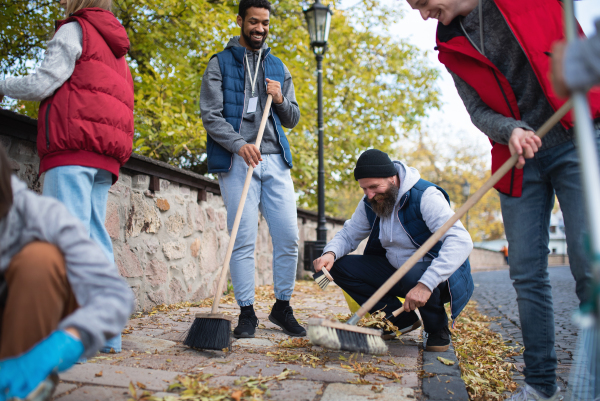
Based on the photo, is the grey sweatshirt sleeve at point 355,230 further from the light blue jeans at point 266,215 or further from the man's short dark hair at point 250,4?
the man's short dark hair at point 250,4

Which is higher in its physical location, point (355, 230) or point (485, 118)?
point (485, 118)

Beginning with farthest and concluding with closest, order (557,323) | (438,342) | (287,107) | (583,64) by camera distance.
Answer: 1. (557,323)
2. (287,107)
3. (438,342)
4. (583,64)

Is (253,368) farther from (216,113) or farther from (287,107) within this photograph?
(287,107)

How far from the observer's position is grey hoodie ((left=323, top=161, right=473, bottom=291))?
270 centimetres

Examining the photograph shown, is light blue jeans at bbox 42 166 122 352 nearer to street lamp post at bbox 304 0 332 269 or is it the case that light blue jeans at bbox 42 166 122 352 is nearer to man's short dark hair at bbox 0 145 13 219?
man's short dark hair at bbox 0 145 13 219

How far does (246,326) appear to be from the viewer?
10.2ft

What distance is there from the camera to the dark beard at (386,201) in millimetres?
3006

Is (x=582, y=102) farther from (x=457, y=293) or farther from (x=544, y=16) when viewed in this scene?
(x=457, y=293)

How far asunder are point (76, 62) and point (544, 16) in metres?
2.19

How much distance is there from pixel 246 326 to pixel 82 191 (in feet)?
4.31

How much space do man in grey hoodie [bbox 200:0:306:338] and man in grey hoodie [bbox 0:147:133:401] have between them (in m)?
1.81

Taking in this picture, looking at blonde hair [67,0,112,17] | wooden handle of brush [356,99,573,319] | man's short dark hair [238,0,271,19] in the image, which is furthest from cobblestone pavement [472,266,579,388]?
blonde hair [67,0,112,17]

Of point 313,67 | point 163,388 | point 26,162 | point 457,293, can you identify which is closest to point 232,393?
point 163,388

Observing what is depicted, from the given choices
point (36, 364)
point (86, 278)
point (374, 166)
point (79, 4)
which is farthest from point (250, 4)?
point (36, 364)
